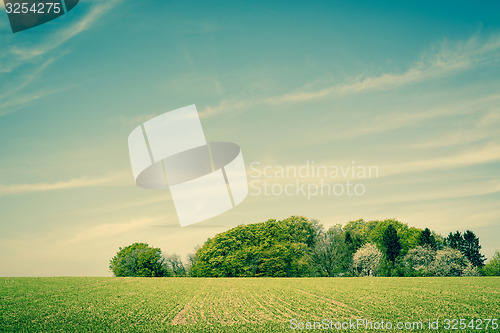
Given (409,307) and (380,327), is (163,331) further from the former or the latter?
(409,307)

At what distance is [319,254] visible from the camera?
87.1m

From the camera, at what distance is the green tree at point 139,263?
95.2 m

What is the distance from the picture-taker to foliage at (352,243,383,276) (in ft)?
277

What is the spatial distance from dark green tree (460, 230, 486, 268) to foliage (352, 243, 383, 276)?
25.2 m

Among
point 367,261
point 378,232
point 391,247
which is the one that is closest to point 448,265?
point 391,247

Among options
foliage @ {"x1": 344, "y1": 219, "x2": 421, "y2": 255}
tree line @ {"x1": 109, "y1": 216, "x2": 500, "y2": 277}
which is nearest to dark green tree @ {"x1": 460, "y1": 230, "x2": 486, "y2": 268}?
tree line @ {"x1": 109, "y1": 216, "x2": 500, "y2": 277}

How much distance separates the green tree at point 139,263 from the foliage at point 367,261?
48821 mm

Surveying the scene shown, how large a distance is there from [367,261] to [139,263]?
55.3 m

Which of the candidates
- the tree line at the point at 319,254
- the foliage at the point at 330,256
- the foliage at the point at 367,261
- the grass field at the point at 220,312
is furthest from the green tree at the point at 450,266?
the grass field at the point at 220,312

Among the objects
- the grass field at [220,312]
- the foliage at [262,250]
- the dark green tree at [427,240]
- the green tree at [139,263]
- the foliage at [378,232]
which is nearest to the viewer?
the grass field at [220,312]

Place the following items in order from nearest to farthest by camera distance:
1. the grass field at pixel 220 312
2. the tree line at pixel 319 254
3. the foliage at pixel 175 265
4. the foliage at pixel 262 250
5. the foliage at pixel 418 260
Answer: the grass field at pixel 220 312 < the foliage at pixel 418 260 < the tree line at pixel 319 254 < the foliage at pixel 262 250 < the foliage at pixel 175 265

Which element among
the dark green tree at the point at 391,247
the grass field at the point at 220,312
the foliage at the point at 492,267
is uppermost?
the dark green tree at the point at 391,247

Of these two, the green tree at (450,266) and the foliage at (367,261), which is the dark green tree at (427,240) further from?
the foliage at (367,261)

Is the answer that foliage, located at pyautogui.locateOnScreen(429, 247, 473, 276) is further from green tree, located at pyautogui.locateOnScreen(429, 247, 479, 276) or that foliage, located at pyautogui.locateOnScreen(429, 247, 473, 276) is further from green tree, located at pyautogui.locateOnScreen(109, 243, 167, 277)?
green tree, located at pyautogui.locateOnScreen(109, 243, 167, 277)
